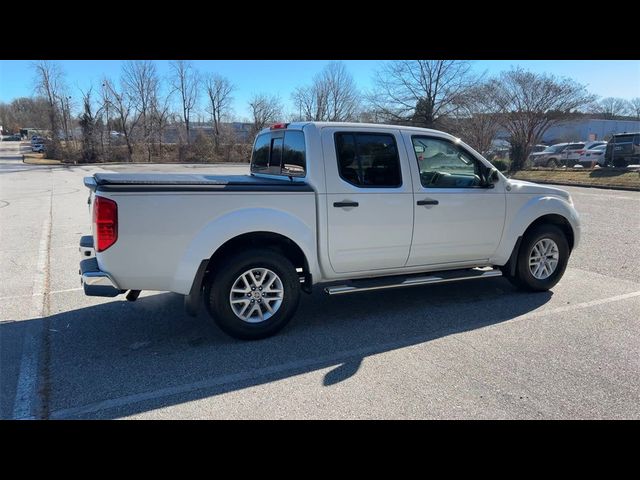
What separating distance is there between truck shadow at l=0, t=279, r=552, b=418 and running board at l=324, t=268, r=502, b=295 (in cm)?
38

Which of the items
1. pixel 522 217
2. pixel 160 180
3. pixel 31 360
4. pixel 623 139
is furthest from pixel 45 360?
pixel 623 139

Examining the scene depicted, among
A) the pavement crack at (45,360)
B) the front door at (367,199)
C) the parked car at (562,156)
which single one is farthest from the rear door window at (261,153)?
the parked car at (562,156)

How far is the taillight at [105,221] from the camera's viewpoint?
11.3ft

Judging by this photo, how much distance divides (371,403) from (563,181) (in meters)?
22.2

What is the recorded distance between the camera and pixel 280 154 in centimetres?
486

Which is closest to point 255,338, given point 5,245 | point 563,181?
point 5,245

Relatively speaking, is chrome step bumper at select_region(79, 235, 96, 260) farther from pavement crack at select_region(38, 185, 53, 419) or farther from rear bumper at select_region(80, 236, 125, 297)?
pavement crack at select_region(38, 185, 53, 419)

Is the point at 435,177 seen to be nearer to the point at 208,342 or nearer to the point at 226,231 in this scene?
the point at 226,231

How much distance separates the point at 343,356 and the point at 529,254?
9.63 ft

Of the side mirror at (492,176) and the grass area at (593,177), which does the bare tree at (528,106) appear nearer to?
the grass area at (593,177)

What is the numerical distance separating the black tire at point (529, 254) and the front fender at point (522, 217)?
157 millimetres

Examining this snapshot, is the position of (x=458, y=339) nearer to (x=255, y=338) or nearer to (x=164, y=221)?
(x=255, y=338)

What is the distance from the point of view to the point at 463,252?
491cm

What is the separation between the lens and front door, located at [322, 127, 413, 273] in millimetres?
4230
